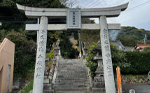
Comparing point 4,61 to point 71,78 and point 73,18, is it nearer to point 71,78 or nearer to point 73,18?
point 71,78

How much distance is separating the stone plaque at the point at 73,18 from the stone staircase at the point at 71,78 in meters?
3.71

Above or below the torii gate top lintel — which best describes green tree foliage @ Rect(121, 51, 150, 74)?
below

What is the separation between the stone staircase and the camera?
26.7 feet

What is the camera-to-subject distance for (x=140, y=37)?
51656 millimetres

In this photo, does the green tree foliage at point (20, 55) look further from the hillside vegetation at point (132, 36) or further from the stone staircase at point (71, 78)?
the hillside vegetation at point (132, 36)

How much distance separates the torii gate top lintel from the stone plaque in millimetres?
221

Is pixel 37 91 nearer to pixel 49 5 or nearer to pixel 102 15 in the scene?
pixel 102 15

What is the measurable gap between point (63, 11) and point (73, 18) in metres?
0.63

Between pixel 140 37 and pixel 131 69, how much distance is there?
147 feet

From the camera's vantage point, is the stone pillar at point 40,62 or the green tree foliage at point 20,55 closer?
the stone pillar at point 40,62

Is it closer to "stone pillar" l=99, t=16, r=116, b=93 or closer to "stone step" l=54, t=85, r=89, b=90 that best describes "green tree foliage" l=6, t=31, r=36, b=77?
"stone step" l=54, t=85, r=89, b=90

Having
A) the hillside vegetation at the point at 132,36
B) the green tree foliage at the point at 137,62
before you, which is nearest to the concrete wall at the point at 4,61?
the green tree foliage at the point at 137,62

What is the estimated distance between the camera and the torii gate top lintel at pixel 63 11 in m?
6.69

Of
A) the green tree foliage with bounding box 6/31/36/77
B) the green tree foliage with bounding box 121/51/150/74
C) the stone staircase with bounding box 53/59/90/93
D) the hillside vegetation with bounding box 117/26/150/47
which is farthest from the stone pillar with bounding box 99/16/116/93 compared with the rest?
the hillside vegetation with bounding box 117/26/150/47
